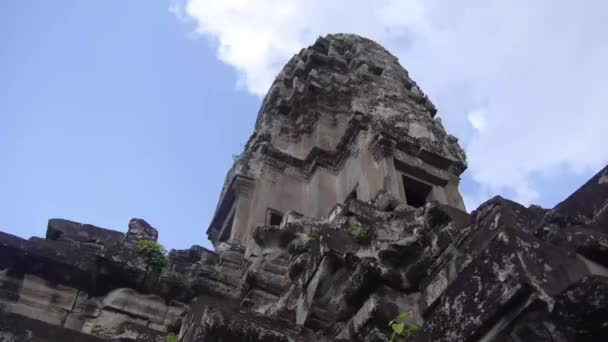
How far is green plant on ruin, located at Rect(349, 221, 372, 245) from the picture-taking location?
6117 mm

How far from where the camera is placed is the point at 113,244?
27.3 ft

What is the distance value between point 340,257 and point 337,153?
9080 mm

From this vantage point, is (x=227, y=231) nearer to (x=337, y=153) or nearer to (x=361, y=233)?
(x=337, y=153)

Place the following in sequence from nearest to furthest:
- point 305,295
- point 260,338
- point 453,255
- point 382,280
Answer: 1. point 260,338
2. point 453,255
3. point 382,280
4. point 305,295

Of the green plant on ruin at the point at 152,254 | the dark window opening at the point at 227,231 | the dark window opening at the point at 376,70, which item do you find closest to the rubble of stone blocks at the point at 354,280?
the green plant on ruin at the point at 152,254

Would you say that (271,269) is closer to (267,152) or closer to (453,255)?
(453,255)

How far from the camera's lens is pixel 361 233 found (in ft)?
20.6

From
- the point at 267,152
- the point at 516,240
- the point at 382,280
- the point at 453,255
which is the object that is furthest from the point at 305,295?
the point at 267,152

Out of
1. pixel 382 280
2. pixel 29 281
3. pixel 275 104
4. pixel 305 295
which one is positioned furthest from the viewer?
pixel 275 104

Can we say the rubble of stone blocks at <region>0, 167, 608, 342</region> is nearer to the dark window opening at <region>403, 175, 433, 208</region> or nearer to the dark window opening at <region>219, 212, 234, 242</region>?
the dark window opening at <region>219, 212, 234, 242</region>

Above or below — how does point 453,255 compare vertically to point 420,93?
below

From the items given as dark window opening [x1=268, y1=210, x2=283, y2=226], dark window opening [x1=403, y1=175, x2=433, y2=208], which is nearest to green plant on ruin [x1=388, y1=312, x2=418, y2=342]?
dark window opening [x1=268, y1=210, x2=283, y2=226]

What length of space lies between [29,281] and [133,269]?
134 cm

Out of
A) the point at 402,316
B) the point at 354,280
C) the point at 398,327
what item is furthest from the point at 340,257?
the point at 398,327
